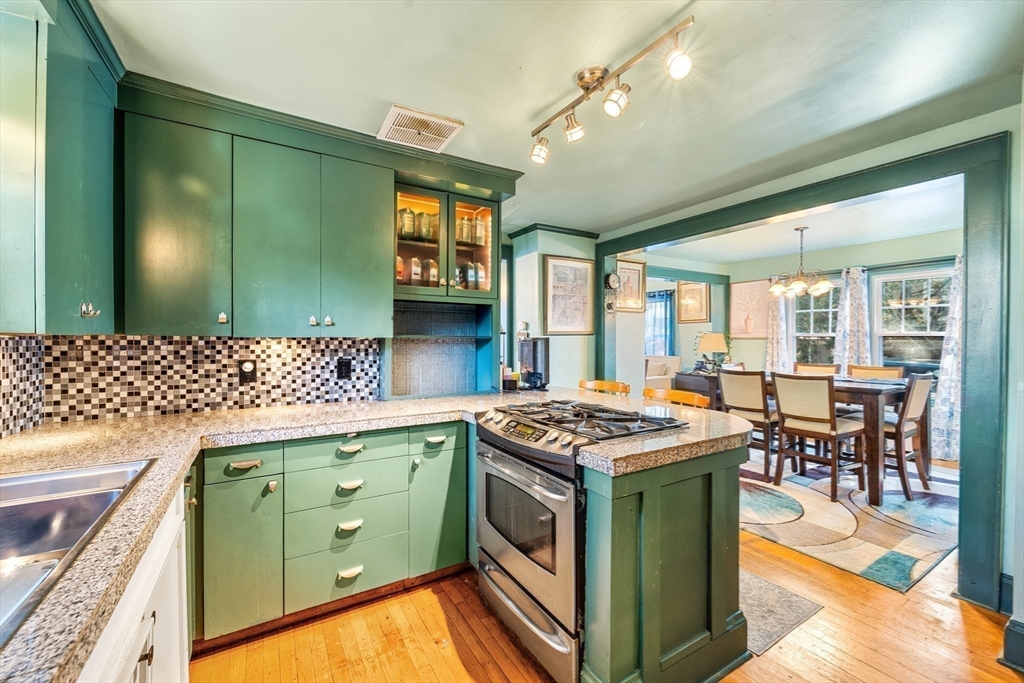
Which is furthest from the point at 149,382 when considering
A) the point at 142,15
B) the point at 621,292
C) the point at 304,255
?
the point at 621,292

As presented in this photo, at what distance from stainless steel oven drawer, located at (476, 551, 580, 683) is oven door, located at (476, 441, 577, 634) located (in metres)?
0.04

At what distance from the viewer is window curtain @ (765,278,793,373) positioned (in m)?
5.87

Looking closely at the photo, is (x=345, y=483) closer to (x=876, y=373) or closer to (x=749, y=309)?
(x=876, y=373)

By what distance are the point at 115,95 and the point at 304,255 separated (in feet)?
3.03

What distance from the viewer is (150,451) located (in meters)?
1.41

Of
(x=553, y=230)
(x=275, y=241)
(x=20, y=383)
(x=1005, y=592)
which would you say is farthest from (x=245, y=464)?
(x=1005, y=592)

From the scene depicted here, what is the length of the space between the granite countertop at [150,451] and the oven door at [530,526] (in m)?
0.24

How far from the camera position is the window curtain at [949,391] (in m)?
4.36

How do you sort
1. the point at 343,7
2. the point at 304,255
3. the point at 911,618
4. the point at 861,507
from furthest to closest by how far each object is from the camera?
1. the point at 861,507
2. the point at 304,255
3. the point at 911,618
4. the point at 343,7

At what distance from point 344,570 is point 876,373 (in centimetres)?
547

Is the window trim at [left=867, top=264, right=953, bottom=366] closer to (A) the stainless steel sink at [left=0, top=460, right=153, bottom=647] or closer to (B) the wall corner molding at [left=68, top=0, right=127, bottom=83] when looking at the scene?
(A) the stainless steel sink at [left=0, top=460, right=153, bottom=647]

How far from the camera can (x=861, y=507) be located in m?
3.13

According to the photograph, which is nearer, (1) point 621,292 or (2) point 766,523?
(2) point 766,523

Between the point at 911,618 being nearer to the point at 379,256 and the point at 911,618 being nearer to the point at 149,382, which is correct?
the point at 379,256
